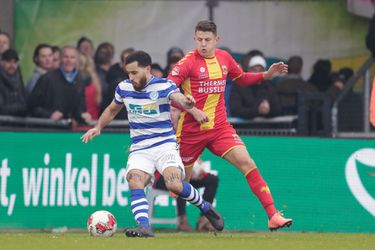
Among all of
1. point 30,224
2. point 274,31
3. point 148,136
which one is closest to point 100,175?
point 30,224

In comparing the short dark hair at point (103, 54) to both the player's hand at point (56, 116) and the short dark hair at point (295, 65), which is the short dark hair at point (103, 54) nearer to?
the player's hand at point (56, 116)

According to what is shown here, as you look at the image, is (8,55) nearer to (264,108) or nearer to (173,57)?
(173,57)

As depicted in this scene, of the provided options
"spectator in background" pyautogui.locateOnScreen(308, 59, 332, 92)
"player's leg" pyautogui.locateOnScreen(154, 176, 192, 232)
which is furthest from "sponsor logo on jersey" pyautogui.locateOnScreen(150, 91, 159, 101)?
"spectator in background" pyautogui.locateOnScreen(308, 59, 332, 92)

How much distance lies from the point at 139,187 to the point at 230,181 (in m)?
4.18

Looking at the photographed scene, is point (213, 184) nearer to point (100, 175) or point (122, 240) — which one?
point (100, 175)

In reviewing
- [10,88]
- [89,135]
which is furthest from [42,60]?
[89,135]

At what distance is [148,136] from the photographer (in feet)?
48.1

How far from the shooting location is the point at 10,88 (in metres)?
19.0

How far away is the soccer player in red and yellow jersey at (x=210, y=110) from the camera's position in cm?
1536

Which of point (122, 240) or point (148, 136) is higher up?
point (148, 136)

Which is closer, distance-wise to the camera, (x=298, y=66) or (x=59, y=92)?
(x=59, y=92)

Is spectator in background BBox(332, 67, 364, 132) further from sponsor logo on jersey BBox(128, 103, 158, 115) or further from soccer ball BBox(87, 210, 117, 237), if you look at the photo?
soccer ball BBox(87, 210, 117, 237)

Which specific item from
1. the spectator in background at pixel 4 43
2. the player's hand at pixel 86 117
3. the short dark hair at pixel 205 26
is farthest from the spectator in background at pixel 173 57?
the short dark hair at pixel 205 26

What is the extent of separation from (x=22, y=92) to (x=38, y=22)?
2228 mm
